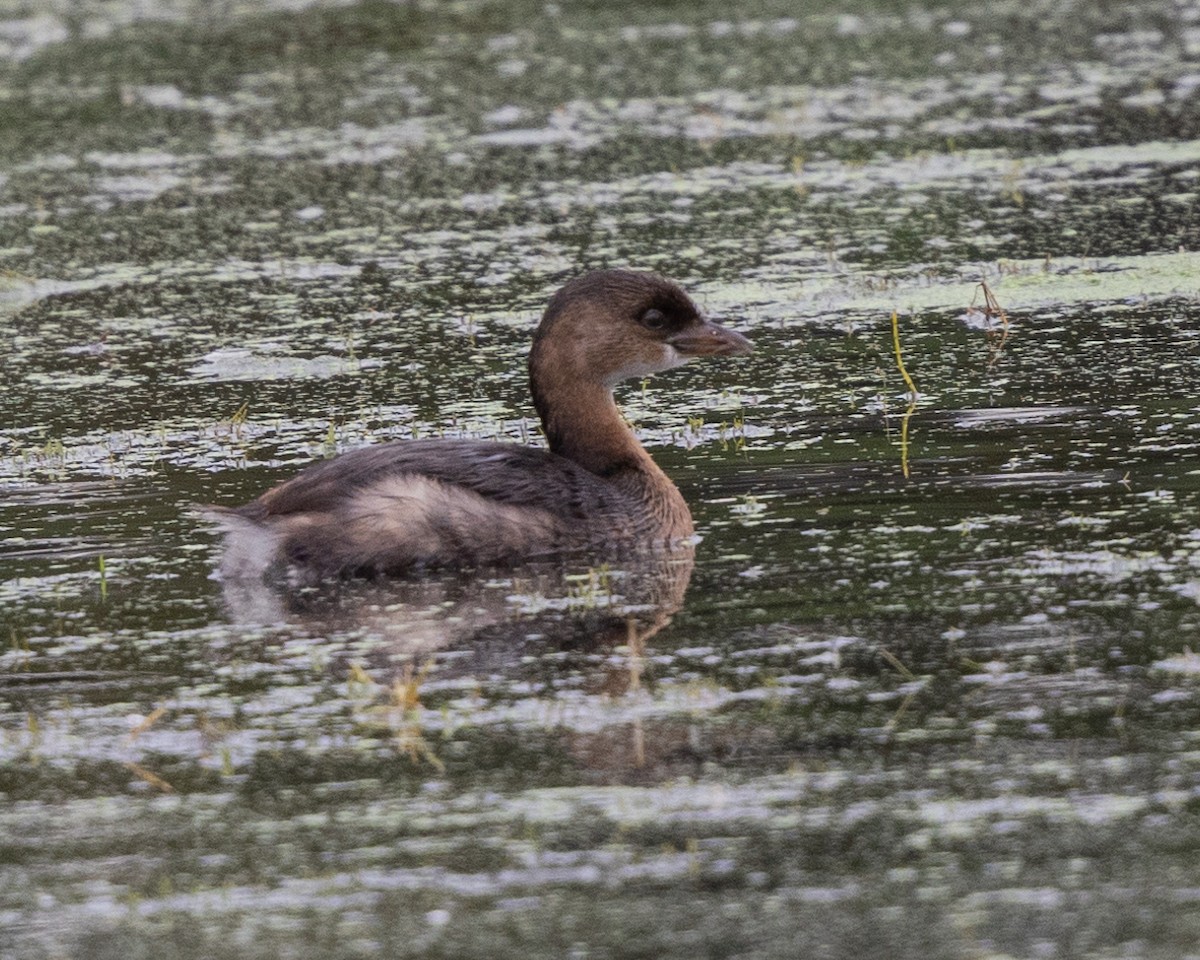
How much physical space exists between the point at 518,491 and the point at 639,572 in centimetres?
56

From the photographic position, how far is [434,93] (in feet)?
65.9

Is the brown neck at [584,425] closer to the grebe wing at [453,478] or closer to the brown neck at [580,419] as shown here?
the brown neck at [580,419]

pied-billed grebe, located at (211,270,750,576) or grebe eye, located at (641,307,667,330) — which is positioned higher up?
grebe eye, located at (641,307,667,330)

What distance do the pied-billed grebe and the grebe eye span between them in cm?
5

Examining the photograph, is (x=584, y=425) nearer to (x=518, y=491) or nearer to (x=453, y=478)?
(x=518, y=491)

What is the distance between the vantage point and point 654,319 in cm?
910

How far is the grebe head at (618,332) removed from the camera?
887cm

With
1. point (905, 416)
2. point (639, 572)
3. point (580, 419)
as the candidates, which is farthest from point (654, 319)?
point (639, 572)

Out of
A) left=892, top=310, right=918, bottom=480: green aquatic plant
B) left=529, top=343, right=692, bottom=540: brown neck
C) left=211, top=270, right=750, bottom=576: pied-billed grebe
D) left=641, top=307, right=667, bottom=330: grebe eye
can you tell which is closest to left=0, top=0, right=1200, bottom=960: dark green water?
left=892, top=310, right=918, bottom=480: green aquatic plant

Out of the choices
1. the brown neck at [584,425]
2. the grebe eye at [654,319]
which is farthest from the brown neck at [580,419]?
the grebe eye at [654,319]

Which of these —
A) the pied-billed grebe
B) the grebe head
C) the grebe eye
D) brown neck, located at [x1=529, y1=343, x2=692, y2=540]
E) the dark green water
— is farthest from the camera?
the grebe eye

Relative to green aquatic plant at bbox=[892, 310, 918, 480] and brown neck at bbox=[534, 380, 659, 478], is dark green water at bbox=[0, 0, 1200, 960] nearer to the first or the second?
green aquatic plant at bbox=[892, 310, 918, 480]

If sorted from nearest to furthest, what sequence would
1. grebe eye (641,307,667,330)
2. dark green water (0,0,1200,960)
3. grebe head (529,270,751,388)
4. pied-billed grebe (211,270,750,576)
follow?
dark green water (0,0,1200,960) → pied-billed grebe (211,270,750,576) → grebe head (529,270,751,388) → grebe eye (641,307,667,330)

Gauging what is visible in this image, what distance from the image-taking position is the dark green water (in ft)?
16.9
